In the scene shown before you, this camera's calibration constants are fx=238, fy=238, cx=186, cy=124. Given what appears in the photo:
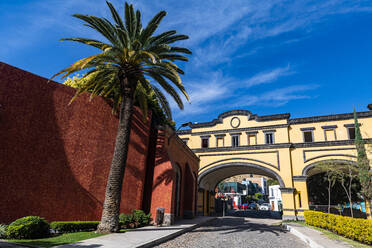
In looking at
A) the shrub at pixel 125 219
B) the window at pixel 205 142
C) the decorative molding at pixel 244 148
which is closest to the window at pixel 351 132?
the decorative molding at pixel 244 148

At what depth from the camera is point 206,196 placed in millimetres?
33219

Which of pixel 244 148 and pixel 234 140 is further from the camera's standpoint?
pixel 234 140

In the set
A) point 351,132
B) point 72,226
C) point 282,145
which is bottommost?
point 72,226

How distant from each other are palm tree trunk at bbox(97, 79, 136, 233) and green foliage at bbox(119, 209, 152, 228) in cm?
196

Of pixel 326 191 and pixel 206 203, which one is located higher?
pixel 326 191

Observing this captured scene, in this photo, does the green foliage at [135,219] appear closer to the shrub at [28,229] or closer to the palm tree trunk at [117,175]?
the palm tree trunk at [117,175]

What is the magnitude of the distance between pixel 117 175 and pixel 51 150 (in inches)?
135

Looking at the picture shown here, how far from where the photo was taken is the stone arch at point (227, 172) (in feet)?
96.9

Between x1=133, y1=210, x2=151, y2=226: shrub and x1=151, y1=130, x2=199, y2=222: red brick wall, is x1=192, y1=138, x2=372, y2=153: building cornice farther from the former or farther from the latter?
x1=133, y1=210, x2=151, y2=226: shrub

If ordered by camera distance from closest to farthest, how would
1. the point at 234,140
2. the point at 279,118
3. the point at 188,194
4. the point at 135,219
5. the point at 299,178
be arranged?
the point at 135,219 → the point at 188,194 → the point at 299,178 → the point at 279,118 → the point at 234,140

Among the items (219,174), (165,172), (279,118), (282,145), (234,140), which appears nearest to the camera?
(165,172)

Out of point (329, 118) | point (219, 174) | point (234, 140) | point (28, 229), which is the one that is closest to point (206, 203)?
point (219, 174)

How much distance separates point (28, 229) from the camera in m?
8.98

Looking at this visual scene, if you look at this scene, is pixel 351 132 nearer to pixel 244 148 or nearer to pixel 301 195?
pixel 301 195
